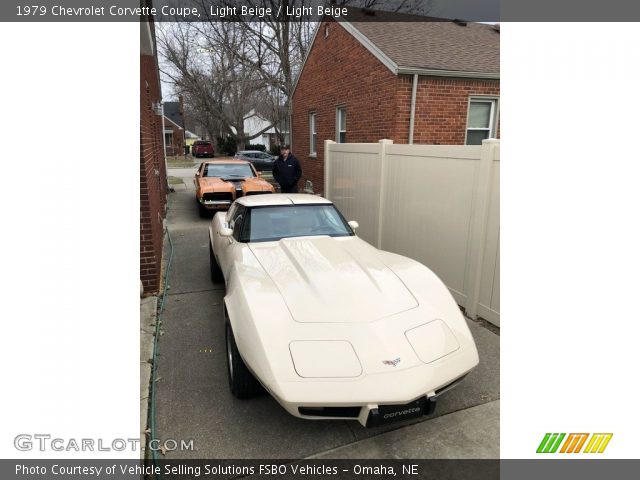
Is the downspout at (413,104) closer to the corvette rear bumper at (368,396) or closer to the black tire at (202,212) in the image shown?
the black tire at (202,212)

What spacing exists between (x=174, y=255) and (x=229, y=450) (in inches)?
192

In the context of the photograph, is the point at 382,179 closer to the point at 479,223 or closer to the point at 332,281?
the point at 479,223

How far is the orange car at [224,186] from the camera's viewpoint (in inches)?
372

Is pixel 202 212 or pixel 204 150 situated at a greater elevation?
pixel 204 150

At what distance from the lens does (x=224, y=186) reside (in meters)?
9.51

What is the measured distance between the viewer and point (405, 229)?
5484mm

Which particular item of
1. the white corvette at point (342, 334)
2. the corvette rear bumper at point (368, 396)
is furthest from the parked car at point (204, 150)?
the corvette rear bumper at point (368, 396)

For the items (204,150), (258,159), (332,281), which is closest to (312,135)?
(332,281)

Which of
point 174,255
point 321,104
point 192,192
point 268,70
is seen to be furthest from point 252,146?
point 174,255

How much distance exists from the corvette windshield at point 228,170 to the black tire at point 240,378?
8244 millimetres

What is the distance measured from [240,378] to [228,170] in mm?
8740

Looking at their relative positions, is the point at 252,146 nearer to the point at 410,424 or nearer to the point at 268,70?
the point at 268,70

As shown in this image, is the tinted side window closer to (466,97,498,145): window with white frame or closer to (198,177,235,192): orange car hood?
(198,177,235,192): orange car hood

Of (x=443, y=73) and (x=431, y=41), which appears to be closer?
(x=443, y=73)
